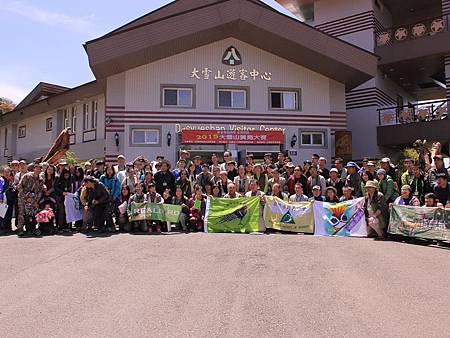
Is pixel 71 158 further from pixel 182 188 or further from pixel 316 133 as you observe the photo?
pixel 316 133

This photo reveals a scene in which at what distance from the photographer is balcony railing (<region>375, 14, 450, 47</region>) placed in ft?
68.6

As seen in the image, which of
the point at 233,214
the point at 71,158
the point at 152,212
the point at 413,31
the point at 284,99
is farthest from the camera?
the point at 413,31

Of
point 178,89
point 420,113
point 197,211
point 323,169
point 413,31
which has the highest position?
point 413,31

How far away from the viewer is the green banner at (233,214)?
11141 millimetres

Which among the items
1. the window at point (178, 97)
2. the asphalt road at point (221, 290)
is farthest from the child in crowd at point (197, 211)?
the window at point (178, 97)

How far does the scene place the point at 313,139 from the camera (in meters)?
19.8

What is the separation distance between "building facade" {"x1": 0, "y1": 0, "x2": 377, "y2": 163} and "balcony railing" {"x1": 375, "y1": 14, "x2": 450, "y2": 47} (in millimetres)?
4092

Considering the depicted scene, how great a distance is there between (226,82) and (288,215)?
964 centimetres

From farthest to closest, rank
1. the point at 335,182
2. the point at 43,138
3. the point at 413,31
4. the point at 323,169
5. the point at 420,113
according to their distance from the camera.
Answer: the point at 43,138
the point at 413,31
the point at 420,113
the point at 323,169
the point at 335,182

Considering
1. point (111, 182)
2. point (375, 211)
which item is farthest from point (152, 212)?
point (375, 211)

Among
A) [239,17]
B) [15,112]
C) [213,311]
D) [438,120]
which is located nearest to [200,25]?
[239,17]

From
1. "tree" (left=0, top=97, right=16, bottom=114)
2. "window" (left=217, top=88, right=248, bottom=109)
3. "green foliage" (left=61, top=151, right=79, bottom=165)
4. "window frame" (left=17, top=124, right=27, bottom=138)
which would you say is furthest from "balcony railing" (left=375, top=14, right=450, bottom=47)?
"tree" (left=0, top=97, right=16, bottom=114)

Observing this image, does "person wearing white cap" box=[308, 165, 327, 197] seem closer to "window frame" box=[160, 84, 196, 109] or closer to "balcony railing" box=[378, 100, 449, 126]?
"window frame" box=[160, 84, 196, 109]

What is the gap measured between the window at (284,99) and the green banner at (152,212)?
9.95 meters
